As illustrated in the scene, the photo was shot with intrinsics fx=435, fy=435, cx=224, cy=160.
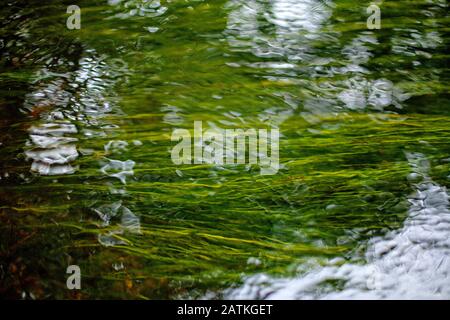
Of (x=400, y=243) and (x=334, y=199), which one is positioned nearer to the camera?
(x=400, y=243)

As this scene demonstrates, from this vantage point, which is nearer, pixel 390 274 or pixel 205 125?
pixel 390 274

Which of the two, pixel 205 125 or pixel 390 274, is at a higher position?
pixel 205 125

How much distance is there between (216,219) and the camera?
217 centimetres

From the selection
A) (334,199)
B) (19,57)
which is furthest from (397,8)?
(19,57)

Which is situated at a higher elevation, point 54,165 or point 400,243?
point 54,165

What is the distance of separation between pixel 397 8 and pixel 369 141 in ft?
4.57

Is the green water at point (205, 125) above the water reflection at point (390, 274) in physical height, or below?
above

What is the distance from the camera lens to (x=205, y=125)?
8.46 ft

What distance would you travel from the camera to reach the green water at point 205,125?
6.71 ft

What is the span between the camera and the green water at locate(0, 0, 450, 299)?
2045 mm

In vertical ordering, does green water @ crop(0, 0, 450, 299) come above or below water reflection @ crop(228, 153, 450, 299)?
above
